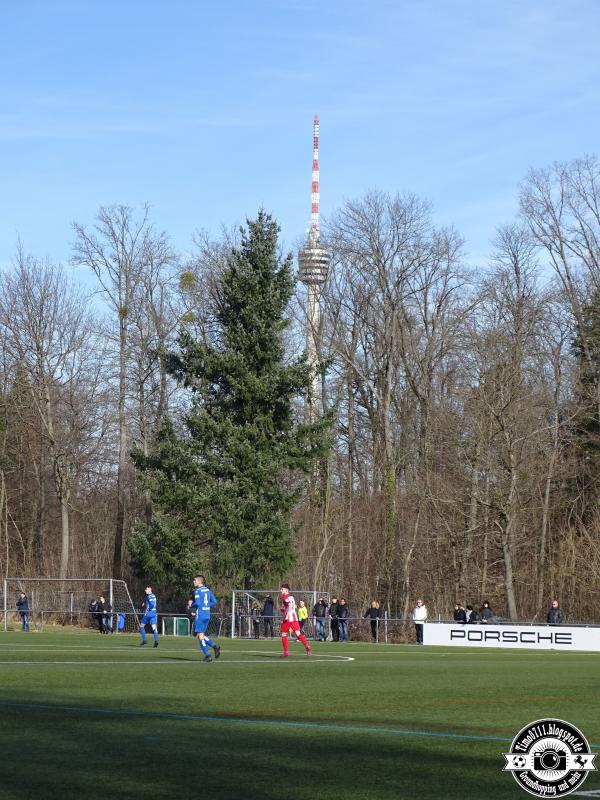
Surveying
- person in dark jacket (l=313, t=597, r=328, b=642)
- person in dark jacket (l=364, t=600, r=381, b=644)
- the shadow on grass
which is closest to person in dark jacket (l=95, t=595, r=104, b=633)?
person in dark jacket (l=313, t=597, r=328, b=642)

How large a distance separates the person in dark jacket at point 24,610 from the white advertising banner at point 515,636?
1499 centimetres

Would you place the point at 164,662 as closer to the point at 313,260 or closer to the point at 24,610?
the point at 24,610

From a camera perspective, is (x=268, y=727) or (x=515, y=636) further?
(x=515, y=636)

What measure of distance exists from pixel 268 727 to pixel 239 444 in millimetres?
43055

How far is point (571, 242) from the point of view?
221 ft

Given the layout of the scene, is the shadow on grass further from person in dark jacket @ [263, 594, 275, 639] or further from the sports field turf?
person in dark jacket @ [263, 594, 275, 639]

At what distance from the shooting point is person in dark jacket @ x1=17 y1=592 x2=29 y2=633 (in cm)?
5069

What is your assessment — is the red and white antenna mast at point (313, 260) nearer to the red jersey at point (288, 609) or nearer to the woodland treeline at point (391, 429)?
the woodland treeline at point (391, 429)

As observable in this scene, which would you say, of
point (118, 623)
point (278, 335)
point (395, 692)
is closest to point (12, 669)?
point (395, 692)

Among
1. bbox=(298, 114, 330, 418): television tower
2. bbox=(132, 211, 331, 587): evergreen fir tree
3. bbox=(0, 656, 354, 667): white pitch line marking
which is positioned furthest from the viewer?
bbox=(298, 114, 330, 418): television tower

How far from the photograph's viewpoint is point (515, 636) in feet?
152

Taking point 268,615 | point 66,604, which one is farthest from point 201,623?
point 66,604

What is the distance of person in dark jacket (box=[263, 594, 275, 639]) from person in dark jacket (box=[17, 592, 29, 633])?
8.84 metres

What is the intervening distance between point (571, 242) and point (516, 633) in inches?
1064
